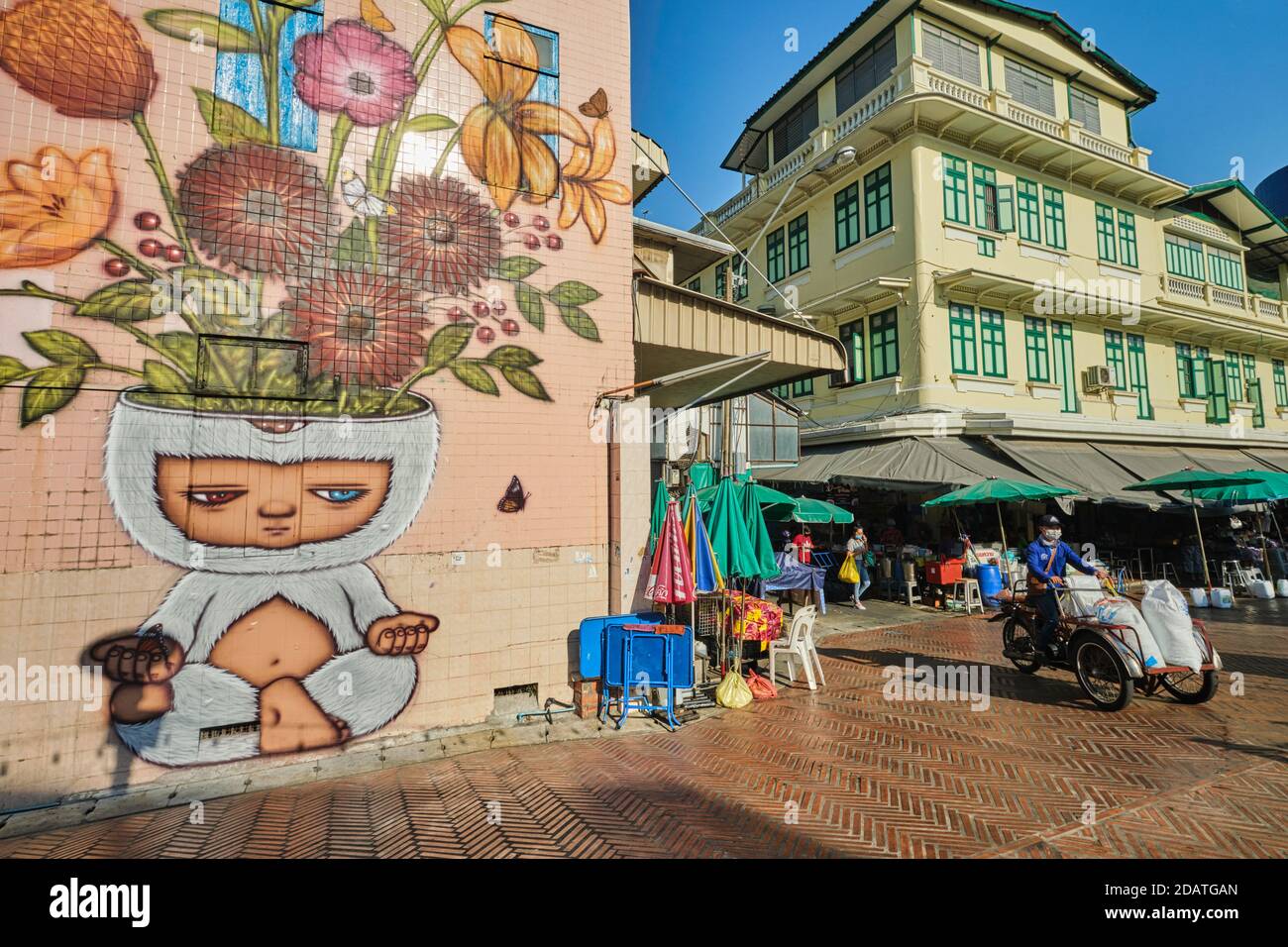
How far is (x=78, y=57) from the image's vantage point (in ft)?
18.3

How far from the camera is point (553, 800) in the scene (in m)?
5.00

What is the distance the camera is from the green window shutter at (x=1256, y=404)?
2167 cm

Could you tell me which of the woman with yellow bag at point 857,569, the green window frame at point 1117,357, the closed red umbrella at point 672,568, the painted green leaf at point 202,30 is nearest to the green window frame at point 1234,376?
the green window frame at point 1117,357

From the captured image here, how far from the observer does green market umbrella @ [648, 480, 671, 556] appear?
7758 millimetres

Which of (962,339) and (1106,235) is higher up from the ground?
(1106,235)

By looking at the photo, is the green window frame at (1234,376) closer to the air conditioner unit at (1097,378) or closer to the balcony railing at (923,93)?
the air conditioner unit at (1097,378)

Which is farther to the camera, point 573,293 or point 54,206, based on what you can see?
point 573,293

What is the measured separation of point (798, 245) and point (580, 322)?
14.8 m

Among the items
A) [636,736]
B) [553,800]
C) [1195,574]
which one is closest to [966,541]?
[1195,574]

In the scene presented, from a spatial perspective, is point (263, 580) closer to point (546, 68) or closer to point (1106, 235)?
point (546, 68)

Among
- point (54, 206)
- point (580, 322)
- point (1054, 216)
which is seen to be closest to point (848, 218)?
point (1054, 216)
